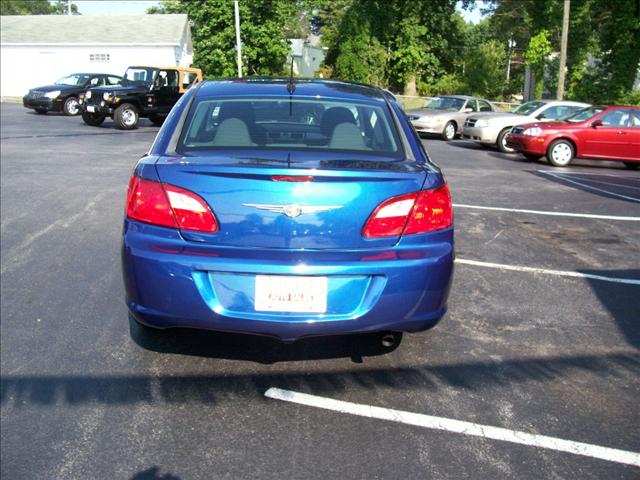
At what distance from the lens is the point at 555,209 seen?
341 inches

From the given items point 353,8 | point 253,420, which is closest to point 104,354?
point 253,420

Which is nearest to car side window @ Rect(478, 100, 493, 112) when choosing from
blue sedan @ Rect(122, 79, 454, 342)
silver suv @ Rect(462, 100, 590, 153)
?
silver suv @ Rect(462, 100, 590, 153)

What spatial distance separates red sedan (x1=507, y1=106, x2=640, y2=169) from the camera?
14.4 meters

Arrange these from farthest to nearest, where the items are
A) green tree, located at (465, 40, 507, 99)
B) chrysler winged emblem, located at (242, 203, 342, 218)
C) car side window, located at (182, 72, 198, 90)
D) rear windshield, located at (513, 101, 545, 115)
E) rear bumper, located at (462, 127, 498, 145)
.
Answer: green tree, located at (465, 40, 507, 99), car side window, located at (182, 72, 198, 90), rear windshield, located at (513, 101, 545, 115), rear bumper, located at (462, 127, 498, 145), chrysler winged emblem, located at (242, 203, 342, 218)

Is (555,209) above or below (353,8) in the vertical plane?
below

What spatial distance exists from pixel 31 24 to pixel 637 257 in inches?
1735

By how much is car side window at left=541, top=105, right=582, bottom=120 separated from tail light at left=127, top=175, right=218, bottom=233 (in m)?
15.4

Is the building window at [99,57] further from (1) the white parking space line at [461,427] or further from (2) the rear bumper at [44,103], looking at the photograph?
(1) the white parking space line at [461,427]

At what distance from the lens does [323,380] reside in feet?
12.0

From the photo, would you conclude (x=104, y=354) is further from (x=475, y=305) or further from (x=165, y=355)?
(x=475, y=305)

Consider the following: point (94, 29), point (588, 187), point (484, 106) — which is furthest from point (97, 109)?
point (94, 29)

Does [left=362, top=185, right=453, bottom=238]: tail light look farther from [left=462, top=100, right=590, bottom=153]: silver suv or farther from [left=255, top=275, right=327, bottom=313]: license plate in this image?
[left=462, top=100, right=590, bottom=153]: silver suv

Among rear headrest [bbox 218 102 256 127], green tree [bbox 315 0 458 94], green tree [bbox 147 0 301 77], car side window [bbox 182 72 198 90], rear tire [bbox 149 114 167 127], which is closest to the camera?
rear headrest [bbox 218 102 256 127]

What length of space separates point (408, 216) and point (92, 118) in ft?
63.7
